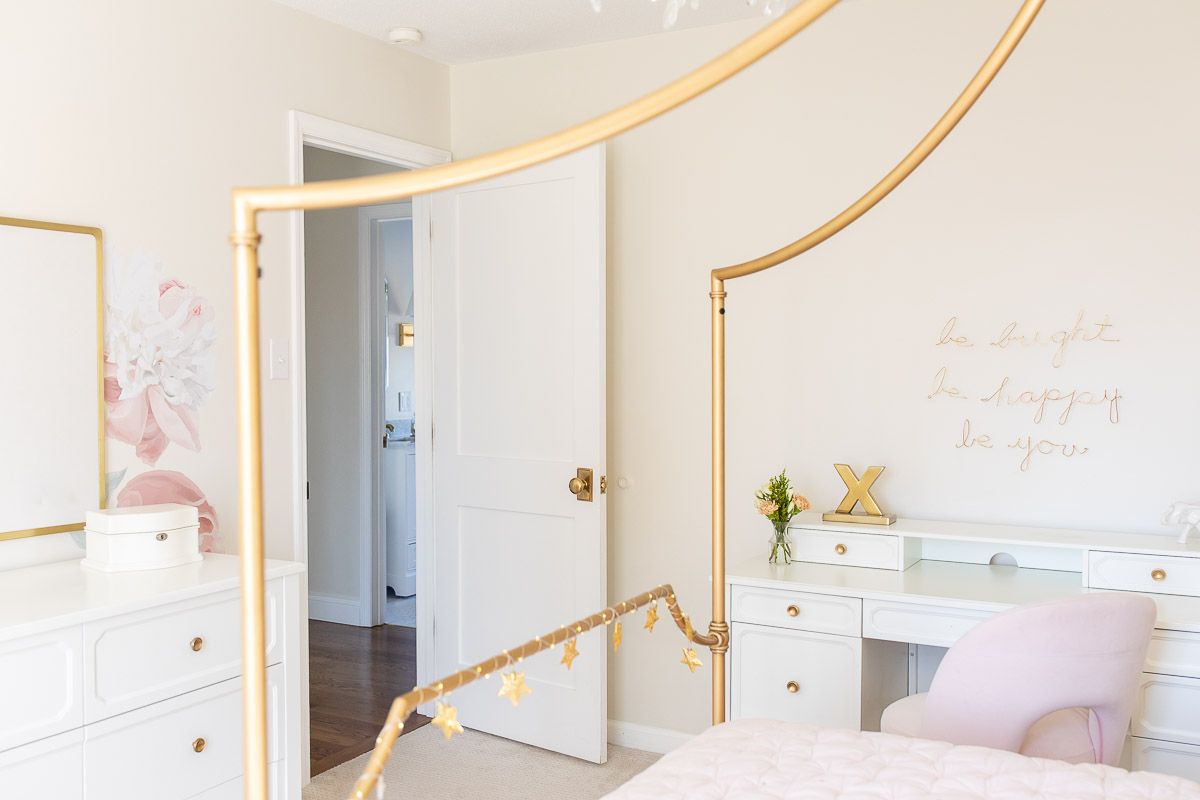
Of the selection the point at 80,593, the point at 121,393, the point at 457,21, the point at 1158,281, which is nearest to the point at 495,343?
the point at 457,21

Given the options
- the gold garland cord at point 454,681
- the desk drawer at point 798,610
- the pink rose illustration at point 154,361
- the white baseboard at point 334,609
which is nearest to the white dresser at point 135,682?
the pink rose illustration at point 154,361

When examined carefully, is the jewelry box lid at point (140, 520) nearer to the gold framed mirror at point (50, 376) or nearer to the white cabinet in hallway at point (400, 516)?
the gold framed mirror at point (50, 376)

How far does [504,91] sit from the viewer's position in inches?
154

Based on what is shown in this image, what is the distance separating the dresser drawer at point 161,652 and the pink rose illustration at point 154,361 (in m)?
0.61

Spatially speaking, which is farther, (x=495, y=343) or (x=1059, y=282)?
(x=495, y=343)

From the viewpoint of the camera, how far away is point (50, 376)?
262cm

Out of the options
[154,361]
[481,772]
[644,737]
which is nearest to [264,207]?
[154,361]

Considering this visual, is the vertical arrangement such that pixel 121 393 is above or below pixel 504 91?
below

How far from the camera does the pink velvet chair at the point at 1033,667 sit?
2.01 m

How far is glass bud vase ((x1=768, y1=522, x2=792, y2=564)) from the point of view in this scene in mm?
3113

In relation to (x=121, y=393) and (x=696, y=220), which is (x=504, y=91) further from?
(x=121, y=393)

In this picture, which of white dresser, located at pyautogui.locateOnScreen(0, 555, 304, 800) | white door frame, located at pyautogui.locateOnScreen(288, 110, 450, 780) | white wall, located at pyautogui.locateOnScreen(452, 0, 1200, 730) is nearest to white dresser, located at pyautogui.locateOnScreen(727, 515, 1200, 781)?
white wall, located at pyautogui.locateOnScreen(452, 0, 1200, 730)

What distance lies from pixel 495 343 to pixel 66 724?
77.3 inches

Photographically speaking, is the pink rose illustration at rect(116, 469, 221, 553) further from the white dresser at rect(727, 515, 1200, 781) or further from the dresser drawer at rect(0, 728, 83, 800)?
the white dresser at rect(727, 515, 1200, 781)
